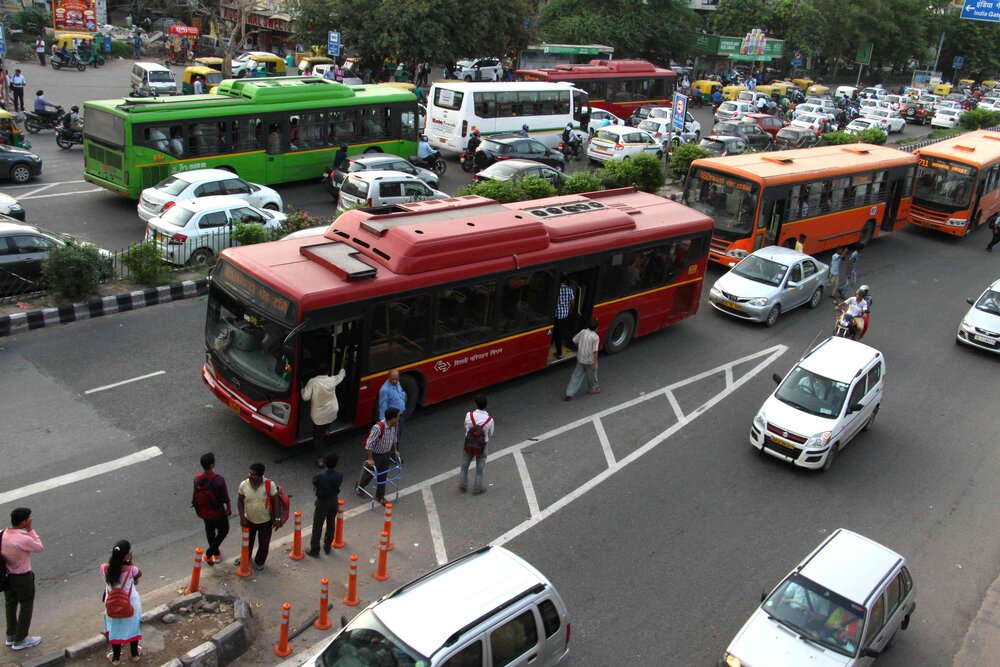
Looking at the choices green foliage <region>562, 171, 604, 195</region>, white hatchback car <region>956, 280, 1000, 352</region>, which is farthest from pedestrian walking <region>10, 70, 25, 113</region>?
white hatchback car <region>956, 280, 1000, 352</region>

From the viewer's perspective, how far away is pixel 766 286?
1950 cm

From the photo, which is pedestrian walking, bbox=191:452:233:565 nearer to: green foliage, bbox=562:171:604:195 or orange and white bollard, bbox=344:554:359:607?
orange and white bollard, bbox=344:554:359:607

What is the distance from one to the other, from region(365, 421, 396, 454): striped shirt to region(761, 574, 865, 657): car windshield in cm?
484

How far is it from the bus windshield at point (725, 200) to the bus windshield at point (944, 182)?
1050 cm

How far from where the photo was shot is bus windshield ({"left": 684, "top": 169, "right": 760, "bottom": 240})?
843 inches

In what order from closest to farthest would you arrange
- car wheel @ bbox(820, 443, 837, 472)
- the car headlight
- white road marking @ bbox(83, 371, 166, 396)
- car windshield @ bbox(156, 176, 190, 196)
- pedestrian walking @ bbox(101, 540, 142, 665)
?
pedestrian walking @ bbox(101, 540, 142, 665) → the car headlight → white road marking @ bbox(83, 371, 166, 396) → car wheel @ bbox(820, 443, 837, 472) → car windshield @ bbox(156, 176, 190, 196)

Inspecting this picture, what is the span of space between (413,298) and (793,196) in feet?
44.1

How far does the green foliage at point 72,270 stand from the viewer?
51.2ft

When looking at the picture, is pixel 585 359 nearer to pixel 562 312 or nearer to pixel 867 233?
pixel 562 312

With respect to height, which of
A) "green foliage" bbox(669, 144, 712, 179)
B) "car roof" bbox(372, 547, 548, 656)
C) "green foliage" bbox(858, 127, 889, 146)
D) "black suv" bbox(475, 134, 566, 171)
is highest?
"green foliage" bbox(858, 127, 889, 146)

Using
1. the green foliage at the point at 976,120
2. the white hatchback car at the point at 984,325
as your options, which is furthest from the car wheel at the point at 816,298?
the green foliage at the point at 976,120

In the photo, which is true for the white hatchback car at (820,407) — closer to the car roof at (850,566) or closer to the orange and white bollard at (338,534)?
the car roof at (850,566)

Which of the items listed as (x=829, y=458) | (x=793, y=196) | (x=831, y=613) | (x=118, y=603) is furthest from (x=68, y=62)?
(x=831, y=613)

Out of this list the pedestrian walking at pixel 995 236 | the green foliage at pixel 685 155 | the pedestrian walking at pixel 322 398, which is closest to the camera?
the pedestrian walking at pixel 322 398
